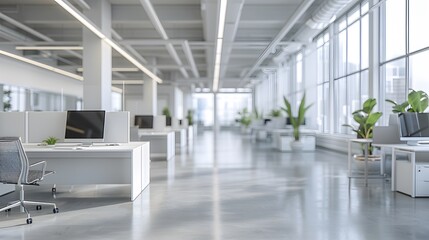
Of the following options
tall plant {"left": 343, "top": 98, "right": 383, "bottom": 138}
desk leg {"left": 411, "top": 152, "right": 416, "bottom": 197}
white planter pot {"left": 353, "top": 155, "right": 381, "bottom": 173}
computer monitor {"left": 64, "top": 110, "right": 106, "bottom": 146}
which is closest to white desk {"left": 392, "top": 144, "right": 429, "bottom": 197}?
desk leg {"left": 411, "top": 152, "right": 416, "bottom": 197}

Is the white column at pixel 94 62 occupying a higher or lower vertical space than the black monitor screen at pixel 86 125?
higher

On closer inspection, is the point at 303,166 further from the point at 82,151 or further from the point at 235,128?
the point at 235,128

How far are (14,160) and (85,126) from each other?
1.44 metres

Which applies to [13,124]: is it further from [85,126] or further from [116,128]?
[116,128]

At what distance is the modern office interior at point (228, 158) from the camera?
14.5 feet

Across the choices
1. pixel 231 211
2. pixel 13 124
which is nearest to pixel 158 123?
pixel 13 124

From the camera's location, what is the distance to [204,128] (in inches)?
1393

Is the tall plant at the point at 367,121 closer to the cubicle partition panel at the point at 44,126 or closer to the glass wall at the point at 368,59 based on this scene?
the glass wall at the point at 368,59

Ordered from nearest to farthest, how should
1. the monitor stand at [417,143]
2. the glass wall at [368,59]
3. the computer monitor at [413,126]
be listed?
the computer monitor at [413,126] → the monitor stand at [417,143] → the glass wall at [368,59]

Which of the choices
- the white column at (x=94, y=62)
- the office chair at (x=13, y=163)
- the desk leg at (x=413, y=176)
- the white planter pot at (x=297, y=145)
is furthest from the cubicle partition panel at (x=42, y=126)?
the white planter pot at (x=297, y=145)

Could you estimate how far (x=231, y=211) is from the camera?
4.91 m

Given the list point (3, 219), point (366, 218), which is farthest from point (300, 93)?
point (3, 219)

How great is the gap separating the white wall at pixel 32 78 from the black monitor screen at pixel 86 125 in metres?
4.77

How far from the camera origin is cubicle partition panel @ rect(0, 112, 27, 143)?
5.99 metres
